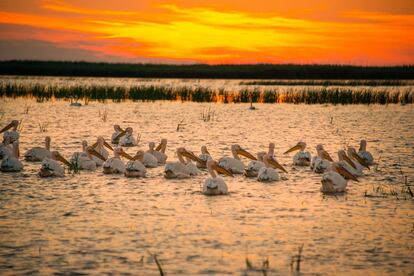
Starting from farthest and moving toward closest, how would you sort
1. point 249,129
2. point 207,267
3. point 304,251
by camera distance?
point 249,129, point 304,251, point 207,267

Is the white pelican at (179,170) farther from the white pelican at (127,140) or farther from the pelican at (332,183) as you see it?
the white pelican at (127,140)

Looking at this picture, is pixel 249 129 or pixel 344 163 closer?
pixel 344 163

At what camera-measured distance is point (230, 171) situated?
11180 millimetres

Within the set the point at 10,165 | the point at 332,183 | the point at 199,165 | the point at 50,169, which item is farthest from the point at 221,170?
the point at 10,165

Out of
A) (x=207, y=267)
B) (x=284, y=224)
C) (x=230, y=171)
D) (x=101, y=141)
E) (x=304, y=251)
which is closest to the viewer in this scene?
(x=207, y=267)

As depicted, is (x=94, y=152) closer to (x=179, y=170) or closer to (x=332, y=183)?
(x=179, y=170)

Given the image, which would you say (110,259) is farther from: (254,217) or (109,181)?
(109,181)

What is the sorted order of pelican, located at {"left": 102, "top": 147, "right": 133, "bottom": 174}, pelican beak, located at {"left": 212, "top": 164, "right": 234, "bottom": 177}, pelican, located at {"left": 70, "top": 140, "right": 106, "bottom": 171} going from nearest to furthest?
pelican beak, located at {"left": 212, "top": 164, "right": 234, "bottom": 177}
pelican, located at {"left": 102, "top": 147, "right": 133, "bottom": 174}
pelican, located at {"left": 70, "top": 140, "right": 106, "bottom": 171}

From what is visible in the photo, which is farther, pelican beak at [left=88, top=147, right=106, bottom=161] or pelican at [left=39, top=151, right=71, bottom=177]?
pelican beak at [left=88, top=147, right=106, bottom=161]

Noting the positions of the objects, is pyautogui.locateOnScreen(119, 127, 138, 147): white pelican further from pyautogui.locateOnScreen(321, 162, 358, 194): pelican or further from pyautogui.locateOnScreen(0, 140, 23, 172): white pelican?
pyautogui.locateOnScreen(321, 162, 358, 194): pelican

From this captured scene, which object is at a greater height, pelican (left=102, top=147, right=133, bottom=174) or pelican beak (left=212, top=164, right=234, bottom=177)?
pelican beak (left=212, top=164, right=234, bottom=177)

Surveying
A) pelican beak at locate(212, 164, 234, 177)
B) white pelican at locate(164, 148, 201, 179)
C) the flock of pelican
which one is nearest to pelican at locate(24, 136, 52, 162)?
the flock of pelican

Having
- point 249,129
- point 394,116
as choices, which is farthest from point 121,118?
point 394,116

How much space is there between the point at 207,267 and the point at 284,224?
6.18 ft
